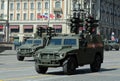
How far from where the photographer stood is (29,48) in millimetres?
32125

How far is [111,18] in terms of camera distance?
Result: 433 feet

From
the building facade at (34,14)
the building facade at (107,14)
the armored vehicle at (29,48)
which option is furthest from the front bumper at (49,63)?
the building facade at (107,14)

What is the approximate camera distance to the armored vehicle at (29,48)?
3191cm

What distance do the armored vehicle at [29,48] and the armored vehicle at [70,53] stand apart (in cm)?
1035

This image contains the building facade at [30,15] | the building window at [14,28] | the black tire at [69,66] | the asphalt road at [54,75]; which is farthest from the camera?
the building window at [14,28]

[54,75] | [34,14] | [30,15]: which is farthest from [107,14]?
[54,75]

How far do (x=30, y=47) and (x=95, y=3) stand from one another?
89.6 meters

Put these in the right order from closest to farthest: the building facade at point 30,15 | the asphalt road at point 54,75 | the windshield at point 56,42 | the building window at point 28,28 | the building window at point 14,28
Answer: the asphalt road at point 54,75 < the windshield at point 56,42 < the building facade at point 30,15 < the building window at point 28,28 < the building window at point 14,28

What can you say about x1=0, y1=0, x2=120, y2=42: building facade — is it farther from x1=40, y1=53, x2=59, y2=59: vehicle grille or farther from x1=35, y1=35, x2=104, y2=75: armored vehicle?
x1=40, y1=53, x2=59, y2=59: vehicle grille

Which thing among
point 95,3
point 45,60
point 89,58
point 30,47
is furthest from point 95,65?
point 95,3

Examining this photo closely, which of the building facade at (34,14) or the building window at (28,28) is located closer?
the building facade at (34,14)

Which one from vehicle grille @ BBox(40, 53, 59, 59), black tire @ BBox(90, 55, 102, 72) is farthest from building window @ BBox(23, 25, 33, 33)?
vehicle grille @ BBox(40, 53, 59, 59)

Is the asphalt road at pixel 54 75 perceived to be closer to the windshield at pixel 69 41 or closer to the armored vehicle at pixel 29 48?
the windshield at pixel 69 41

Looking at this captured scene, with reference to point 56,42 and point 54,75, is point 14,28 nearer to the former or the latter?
point 56,42
